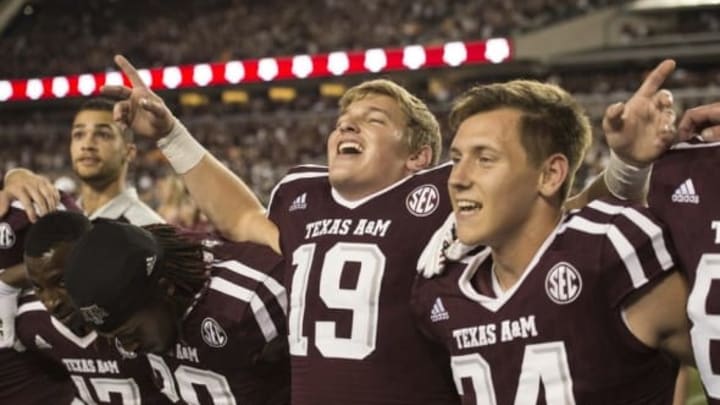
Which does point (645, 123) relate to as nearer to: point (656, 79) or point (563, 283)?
point (656, 79)

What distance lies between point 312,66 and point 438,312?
14.5m

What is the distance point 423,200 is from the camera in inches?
107

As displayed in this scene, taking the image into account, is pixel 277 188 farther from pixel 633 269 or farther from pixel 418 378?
pixel 633 269

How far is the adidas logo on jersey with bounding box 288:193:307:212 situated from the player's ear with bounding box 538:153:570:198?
799 millimetres

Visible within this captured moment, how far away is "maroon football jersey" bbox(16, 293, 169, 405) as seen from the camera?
10.2 ft

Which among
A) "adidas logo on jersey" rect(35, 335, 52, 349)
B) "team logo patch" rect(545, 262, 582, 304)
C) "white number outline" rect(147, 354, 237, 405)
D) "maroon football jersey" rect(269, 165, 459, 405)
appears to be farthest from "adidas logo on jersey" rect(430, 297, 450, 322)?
"adidas logo on jersey" rect(35, 335, 52, 349)

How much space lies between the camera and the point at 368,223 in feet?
8.91

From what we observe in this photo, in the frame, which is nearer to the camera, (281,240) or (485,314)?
(485,314)

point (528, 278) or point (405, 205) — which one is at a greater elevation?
point (405, 205)

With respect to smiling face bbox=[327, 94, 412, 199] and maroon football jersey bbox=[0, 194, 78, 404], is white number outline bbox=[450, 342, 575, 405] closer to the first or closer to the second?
smiling face bbox=[327, 94, 412, 199]

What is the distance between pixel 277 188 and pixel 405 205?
18.4 inches

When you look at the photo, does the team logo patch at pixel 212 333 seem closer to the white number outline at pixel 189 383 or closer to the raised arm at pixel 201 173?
the white number outline at pixel 189 383

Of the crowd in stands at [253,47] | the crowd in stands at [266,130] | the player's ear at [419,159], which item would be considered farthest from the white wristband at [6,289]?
the crowd in stands at [253,47]

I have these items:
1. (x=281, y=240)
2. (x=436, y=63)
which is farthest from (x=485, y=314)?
(x=436, y=63)
